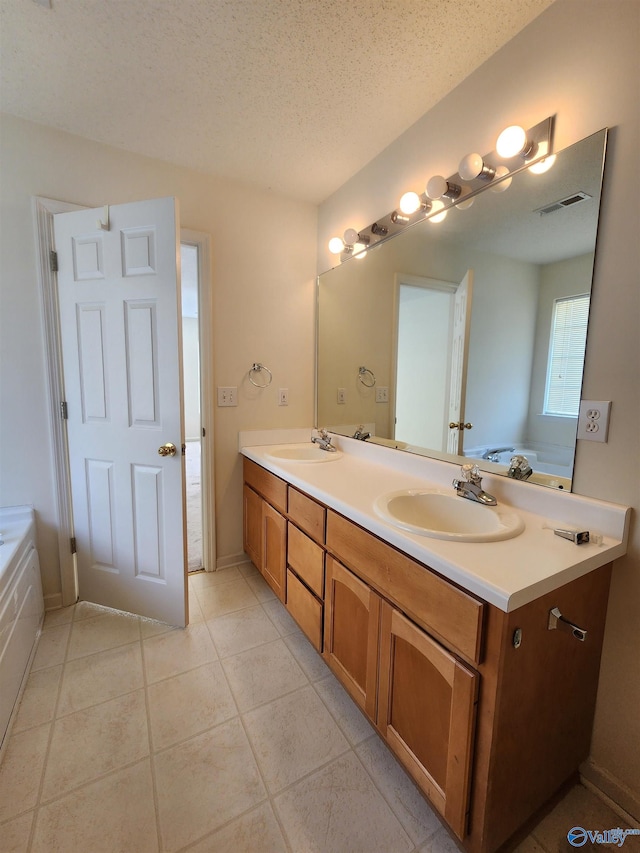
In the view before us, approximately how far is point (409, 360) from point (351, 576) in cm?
109

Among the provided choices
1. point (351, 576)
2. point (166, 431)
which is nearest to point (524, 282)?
point (351, 576)

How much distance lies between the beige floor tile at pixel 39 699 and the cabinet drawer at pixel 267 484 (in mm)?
1106

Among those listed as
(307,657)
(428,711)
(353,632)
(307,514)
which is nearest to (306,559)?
(307,514)

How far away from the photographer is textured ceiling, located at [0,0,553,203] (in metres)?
1.14

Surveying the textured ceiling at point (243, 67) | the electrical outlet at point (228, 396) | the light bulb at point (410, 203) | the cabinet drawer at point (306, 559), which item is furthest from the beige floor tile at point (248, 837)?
the textured ceiling at point (243, 67)

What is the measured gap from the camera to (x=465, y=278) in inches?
57.6

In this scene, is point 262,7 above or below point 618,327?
above

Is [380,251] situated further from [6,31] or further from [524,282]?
[6,31]

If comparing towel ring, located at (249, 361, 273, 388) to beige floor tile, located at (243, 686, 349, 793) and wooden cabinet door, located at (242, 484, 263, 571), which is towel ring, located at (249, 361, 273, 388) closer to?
wooden cabinet door, located at (242, 484, 263, 571)

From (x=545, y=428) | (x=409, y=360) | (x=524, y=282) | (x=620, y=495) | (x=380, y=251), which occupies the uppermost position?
(x=380, y=251)

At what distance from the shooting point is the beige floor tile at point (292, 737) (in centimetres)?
115

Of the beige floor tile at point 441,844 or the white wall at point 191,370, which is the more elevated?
the white wall at point 191,370

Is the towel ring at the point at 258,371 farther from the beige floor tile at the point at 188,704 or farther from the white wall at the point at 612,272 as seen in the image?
the white wall at the point at 612,272

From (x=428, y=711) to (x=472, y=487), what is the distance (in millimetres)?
669
